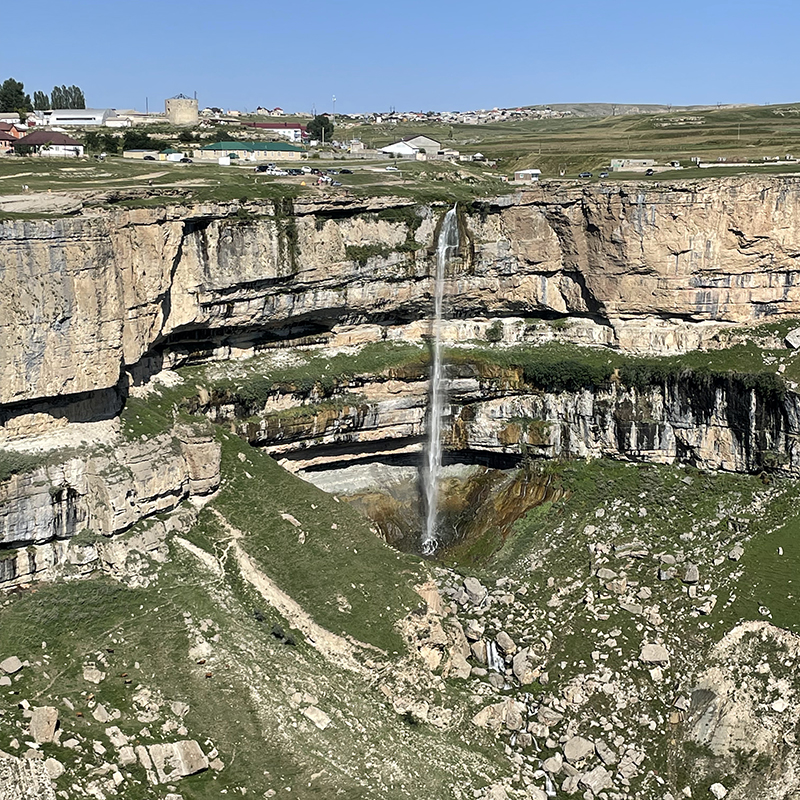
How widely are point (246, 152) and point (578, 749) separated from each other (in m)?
43.2

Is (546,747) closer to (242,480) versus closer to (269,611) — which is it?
(269,611)

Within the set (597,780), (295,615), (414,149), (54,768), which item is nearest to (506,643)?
(597,780)

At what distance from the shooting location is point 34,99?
98000 millimetres

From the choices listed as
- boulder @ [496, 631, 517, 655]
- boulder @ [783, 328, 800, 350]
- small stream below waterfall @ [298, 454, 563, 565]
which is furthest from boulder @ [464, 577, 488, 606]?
boulder @ [783, 328, 800, 350]

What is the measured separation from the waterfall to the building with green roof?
61.8 ft

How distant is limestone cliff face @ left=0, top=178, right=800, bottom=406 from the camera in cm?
4012

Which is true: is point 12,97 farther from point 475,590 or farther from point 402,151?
point 475,590

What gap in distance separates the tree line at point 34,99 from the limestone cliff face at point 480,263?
5059 centimetres

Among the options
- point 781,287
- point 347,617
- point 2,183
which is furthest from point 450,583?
point 2,183

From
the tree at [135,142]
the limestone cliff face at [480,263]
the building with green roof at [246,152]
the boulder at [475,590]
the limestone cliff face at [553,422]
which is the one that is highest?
the tree at [135,142]

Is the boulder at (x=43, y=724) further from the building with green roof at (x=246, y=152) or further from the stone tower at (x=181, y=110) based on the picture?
the stone tower at (x=181, y=110)

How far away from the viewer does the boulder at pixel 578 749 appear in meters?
29.9

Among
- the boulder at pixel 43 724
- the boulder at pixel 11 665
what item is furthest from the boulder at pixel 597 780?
the boulder at pixel 11 665

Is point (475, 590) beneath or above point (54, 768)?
beneath
